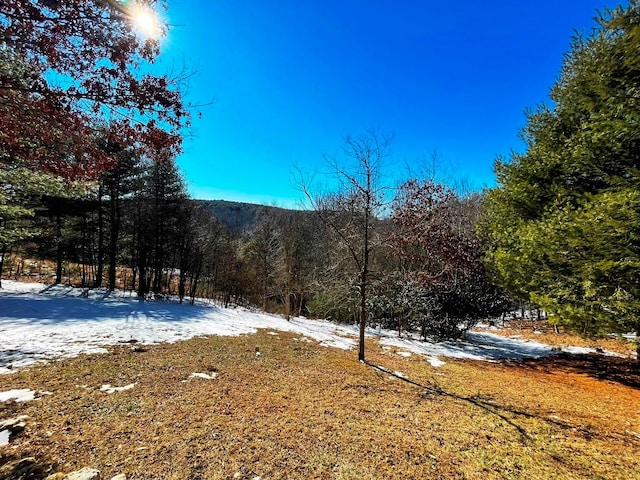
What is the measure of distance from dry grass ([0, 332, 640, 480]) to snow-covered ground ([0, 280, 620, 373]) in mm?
1055

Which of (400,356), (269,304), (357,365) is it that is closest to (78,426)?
(357,365)

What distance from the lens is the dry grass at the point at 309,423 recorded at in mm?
2641

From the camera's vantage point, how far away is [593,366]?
765 cm

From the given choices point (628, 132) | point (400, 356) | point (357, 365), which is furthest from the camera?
point (400, 356)

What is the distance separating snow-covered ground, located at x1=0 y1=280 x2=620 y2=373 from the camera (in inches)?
221

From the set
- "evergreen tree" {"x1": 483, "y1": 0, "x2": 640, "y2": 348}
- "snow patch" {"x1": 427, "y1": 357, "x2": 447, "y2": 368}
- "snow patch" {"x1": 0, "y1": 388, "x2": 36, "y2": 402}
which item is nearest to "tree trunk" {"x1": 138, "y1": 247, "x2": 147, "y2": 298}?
"snow patch" {"x1": 0, "y1": 388, "x2": 36, "y2": 402}

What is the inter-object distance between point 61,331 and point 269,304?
14.0 meters

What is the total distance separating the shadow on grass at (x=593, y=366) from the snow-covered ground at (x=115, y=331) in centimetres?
67

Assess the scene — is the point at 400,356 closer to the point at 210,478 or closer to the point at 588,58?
the point at 210,478

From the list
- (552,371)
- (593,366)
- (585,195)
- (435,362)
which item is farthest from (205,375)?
(593,366)

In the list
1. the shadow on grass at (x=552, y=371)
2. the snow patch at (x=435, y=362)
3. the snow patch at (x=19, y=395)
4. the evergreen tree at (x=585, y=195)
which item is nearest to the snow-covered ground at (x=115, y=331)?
the snow patch at (x=435, y=362)

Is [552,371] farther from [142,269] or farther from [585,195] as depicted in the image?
[142,269]

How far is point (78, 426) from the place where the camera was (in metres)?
2.99

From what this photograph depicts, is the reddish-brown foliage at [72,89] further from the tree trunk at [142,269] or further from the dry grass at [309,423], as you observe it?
the tree trunk at [142,269]
